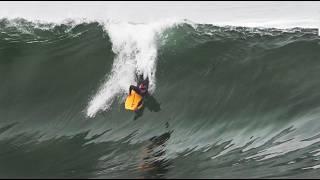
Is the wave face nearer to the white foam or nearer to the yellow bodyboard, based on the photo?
the white foam

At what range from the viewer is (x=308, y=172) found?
9648 millimetres

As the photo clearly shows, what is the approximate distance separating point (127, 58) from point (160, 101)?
185 cm

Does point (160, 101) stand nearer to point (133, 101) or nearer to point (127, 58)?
point (133, 101)

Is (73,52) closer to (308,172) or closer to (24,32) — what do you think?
(24,32)

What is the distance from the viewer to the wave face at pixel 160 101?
35.3 ft

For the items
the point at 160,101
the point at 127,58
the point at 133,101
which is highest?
the point at 127,58

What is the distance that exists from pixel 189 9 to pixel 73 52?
19.5ft

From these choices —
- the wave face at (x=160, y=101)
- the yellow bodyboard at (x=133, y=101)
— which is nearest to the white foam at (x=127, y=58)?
the wave face at (x=160, y=101)

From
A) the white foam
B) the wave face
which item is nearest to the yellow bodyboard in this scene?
the wave face

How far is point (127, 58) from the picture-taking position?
14.8 metres

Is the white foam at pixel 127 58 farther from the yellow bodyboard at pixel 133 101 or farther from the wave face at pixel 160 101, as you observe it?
the yellow bodyboard at pixel 133 101

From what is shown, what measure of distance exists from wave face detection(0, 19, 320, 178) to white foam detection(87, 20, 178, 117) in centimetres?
3

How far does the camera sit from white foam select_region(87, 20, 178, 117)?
45.1 ft

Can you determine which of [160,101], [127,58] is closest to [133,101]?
[160,101]
